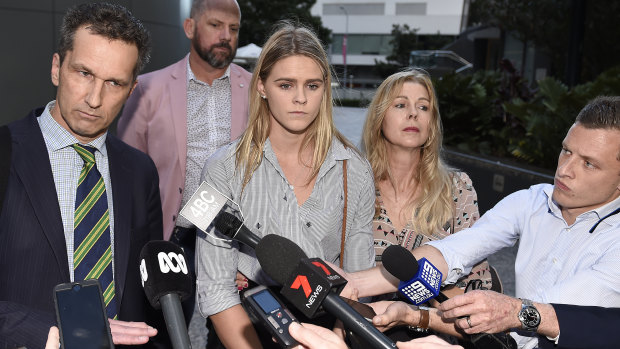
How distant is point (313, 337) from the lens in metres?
1.04

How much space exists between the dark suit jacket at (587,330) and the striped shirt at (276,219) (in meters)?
0.85

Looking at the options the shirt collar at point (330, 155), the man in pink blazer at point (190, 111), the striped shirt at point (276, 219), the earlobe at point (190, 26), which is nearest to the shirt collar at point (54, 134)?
the striped shirt at point (276, 219)

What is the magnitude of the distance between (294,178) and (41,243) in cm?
102

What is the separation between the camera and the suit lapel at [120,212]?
2.04 metres

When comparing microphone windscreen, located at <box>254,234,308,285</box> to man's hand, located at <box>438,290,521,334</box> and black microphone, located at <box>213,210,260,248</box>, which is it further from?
man's hand, located at <box>438,290,521,334</box>

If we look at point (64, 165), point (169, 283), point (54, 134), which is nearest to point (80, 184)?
point (64, 165)

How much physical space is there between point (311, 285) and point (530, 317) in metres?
1.12

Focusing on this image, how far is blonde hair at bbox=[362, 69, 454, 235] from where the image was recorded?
10.2 ft

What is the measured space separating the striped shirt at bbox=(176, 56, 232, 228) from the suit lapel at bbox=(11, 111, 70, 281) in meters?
1.84

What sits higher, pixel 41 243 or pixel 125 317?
pixel 41 243

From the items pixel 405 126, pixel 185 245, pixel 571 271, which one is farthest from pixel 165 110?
pixel 571 271

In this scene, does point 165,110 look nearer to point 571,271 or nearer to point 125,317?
point 125,317

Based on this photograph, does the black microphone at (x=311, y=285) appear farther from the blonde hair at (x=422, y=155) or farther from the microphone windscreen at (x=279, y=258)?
the blonde hair at (x=422, y=155)

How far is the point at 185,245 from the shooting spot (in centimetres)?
364
